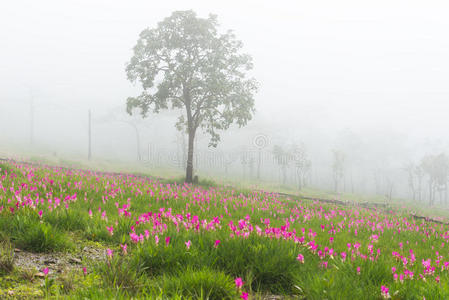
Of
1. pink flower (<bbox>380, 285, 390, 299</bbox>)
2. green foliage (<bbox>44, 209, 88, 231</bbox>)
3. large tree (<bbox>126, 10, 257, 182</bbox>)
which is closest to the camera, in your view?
pink flower (<bbox>380, 285, 390, 299</bbox>)

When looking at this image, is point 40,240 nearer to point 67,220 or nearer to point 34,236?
point 34,236

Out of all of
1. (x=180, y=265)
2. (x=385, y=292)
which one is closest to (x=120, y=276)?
(x=180, y=265)

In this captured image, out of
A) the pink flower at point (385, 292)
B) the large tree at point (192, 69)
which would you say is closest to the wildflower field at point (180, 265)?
the pink flower at point (385, 292)

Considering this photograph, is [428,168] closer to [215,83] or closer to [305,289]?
[215,83]

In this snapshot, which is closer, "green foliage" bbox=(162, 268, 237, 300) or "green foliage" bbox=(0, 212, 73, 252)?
"green foliage" bbox=(162, 268, 237, 300)

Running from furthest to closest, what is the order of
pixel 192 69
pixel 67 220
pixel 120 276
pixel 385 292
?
pixel 192 69 < pixel 67 220 < pixel 120 276 < pixel 385 292

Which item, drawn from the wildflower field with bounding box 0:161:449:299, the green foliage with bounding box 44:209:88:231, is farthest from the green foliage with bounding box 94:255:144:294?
the green foliage with bounding box 44:209:88:231

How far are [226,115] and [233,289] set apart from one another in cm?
1939

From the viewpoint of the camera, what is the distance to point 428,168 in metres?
75.4

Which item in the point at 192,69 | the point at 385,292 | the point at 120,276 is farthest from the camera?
the point at 192,69

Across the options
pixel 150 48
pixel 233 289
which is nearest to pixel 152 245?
pixel 233 289

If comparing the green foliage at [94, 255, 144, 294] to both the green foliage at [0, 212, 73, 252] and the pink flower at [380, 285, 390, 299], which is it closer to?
the green foliage at [0, 212, 73, 252]

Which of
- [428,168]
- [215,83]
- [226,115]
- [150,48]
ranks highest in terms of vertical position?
[150,48]

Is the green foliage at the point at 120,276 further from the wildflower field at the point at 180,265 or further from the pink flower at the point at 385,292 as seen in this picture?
the pink flower at the point at 385,292
